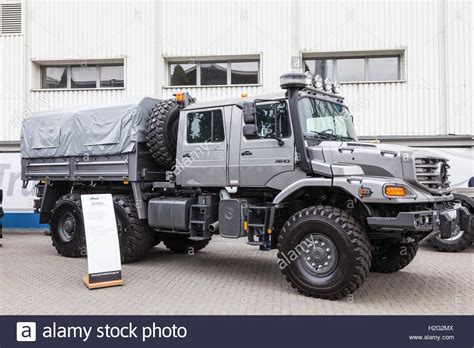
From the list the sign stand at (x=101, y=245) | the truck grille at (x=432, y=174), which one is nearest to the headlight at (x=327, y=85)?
the truck grille at (x=432, y=174)

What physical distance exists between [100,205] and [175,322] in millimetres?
3140

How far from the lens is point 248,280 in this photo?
7.82 metres

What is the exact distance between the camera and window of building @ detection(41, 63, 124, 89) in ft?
50.8

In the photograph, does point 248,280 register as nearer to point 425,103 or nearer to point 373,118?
point 373,118

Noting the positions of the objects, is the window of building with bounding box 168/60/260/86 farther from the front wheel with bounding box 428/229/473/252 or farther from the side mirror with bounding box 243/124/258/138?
the side mirror with bounding box 243/124/258/138

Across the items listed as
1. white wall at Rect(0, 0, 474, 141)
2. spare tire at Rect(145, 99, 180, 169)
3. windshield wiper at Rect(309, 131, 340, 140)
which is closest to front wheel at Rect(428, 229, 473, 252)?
white wall at Rect(0, 0, 474, 141)

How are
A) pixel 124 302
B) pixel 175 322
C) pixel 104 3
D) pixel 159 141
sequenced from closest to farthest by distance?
pixel 175 322
pixel 124 302
pixel 159 141
pixel 104 3

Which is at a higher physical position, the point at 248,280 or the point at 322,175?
the point at 322,175

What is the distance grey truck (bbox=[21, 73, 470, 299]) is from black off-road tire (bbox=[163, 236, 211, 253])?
1.7 inches

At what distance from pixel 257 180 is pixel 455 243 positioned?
576cm

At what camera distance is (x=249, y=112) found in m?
7.08

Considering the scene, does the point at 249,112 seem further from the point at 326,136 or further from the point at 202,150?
the point at 202,150

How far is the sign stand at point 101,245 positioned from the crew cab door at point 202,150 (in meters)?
1.54

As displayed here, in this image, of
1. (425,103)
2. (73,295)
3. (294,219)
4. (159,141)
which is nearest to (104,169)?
(159,141)
